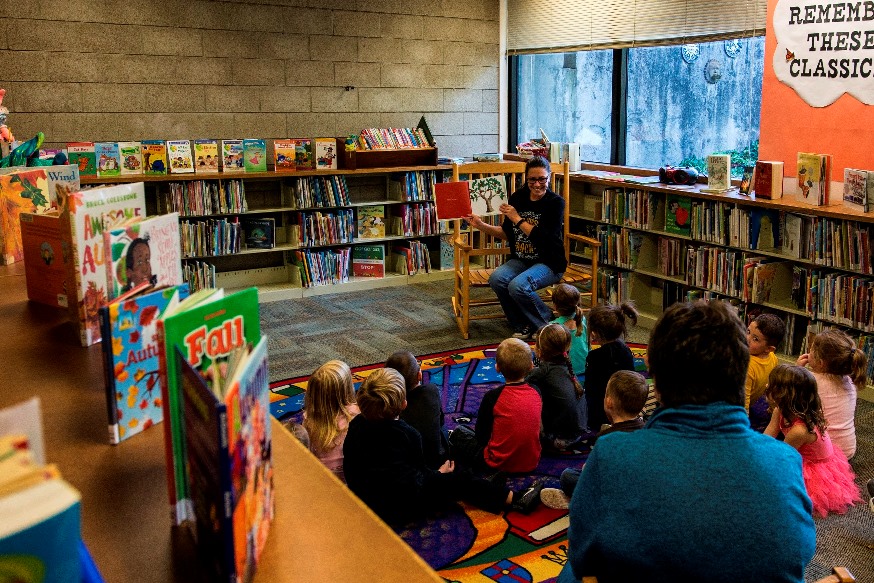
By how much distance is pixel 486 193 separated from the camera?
6.29 metres

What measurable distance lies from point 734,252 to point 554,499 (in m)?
2.75

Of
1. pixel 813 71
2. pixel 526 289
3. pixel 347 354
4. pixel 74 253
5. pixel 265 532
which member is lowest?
pixel 347 354

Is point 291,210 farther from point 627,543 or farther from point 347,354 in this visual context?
point 627,543

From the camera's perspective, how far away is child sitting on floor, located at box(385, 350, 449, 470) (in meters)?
3.45

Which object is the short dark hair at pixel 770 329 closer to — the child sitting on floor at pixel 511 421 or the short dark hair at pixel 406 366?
the child sitting on floor at pixel 511 421

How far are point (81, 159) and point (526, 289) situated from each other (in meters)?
3.39

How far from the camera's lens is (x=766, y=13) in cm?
542

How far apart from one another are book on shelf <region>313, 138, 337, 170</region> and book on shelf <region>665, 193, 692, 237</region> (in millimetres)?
2785

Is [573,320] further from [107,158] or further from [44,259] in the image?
[107,158]

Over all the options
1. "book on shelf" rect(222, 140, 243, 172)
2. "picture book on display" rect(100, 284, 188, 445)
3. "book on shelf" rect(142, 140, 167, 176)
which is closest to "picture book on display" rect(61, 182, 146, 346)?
"picture book on display" rect(100, 284, 188, 445)

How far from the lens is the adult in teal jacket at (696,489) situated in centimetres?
148

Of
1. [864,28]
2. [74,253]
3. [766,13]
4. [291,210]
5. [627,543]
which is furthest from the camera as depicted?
[291,210]

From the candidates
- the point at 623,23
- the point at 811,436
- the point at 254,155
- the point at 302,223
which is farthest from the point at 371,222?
the point at 811,436

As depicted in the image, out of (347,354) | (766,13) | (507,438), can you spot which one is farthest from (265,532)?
(766,13)
